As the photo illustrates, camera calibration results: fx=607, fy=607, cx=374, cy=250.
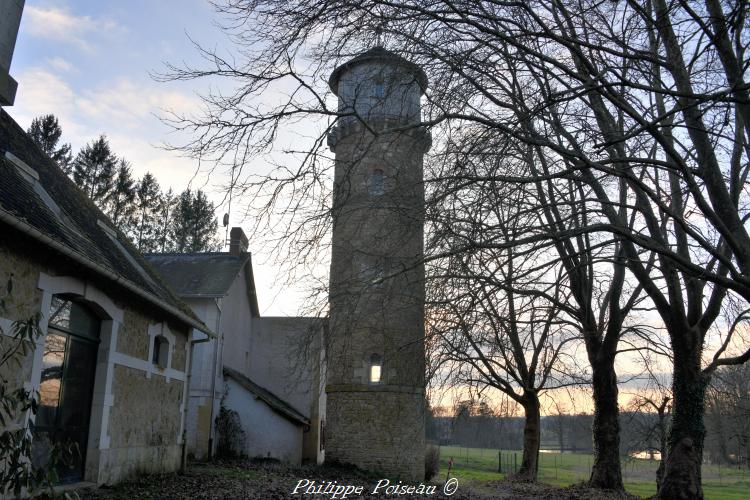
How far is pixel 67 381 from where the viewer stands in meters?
9.84

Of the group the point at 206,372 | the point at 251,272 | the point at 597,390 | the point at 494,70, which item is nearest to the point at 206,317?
the point at 206,372

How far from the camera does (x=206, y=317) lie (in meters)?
22.0

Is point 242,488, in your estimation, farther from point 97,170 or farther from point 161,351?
point 97,170

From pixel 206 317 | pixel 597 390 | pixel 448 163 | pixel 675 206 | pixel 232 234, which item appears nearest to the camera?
pixel 448 163

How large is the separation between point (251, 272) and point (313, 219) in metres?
18.9

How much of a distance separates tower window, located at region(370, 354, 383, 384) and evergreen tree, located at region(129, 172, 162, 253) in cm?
2385

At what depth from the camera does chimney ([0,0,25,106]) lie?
27.5ft

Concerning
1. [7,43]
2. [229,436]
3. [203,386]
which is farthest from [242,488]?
[203,386]

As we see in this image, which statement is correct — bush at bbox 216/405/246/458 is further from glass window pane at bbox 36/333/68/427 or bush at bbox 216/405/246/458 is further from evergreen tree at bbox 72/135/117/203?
evergreen tree at bbox 72/135/117/203

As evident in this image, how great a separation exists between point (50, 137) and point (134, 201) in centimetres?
616

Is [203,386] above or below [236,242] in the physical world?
below

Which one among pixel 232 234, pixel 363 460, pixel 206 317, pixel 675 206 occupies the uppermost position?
pixel 232 234

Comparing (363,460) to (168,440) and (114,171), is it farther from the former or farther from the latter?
(114,171)

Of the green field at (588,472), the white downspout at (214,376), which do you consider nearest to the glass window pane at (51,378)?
the white downspout at (214,376)
